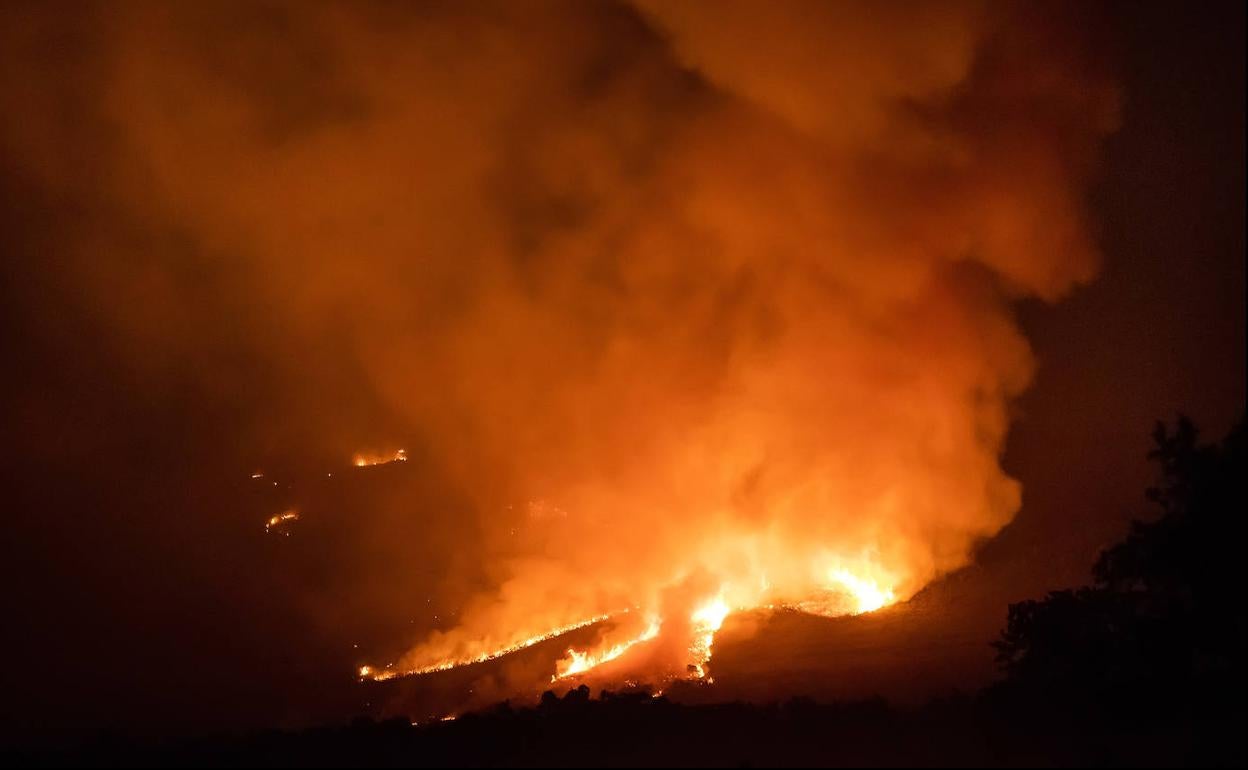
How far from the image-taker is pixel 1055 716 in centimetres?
973

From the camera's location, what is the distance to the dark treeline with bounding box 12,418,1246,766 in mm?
8969

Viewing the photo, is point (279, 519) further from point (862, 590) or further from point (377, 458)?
point (862, 590)

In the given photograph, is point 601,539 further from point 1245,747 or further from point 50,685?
point 1245,747

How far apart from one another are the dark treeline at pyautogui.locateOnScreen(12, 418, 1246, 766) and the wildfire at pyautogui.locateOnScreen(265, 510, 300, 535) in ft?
52.1

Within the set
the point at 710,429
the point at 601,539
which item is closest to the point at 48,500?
the point at 601,539

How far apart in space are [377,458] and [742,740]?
71.7ft

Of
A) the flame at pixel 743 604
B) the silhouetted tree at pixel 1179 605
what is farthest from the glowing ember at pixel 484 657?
the silhouetted tree at pixel 1179 605

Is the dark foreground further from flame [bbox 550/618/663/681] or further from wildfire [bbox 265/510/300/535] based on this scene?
wildfire [bbox 265/510/300/535]

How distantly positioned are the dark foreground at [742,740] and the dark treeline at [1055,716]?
0.02m

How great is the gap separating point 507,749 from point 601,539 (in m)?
13.3

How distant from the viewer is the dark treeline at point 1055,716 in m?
8.97

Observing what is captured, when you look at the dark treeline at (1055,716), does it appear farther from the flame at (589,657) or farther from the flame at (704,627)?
the flame at (589,657)

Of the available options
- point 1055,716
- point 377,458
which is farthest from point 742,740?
point 377,458

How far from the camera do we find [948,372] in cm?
2102
